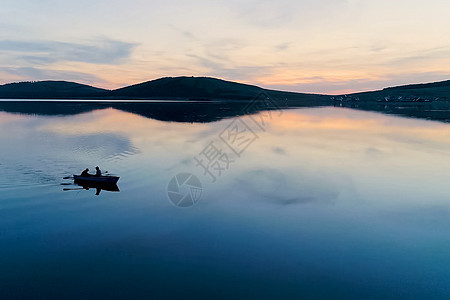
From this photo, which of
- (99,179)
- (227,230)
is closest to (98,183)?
(99,179)

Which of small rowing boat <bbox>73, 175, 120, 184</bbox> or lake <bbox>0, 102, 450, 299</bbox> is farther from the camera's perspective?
small rowing boat <bbox>73, 175, 120, 184</bbox>

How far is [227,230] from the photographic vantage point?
17891 mm

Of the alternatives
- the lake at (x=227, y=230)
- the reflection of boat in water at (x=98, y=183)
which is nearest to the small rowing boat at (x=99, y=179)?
the reflection of boat in water at (x=98, y=183)

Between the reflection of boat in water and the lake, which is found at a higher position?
the reflection of boat in water

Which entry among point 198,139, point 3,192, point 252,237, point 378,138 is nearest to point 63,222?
point 3,192

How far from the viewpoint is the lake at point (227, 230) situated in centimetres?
1293

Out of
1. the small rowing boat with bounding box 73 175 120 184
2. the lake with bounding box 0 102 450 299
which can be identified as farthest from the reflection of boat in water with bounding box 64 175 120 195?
the lake with bounding box 0 102 450 299

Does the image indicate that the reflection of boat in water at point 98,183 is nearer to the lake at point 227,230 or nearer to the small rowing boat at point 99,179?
the small rowing boat at point 99,179

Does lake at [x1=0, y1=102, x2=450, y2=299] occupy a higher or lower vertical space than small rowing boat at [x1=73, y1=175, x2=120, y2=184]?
lower

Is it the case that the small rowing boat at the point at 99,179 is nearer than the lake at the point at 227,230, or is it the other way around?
the lake at the point at 227,230

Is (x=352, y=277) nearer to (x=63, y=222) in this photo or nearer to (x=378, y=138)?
(x=63, y=222)

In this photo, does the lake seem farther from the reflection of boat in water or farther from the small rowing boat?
the small rowing boat

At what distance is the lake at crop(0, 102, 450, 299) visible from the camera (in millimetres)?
12930

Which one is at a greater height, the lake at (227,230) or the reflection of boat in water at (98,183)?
the reflection of boat in water at (98,183)
